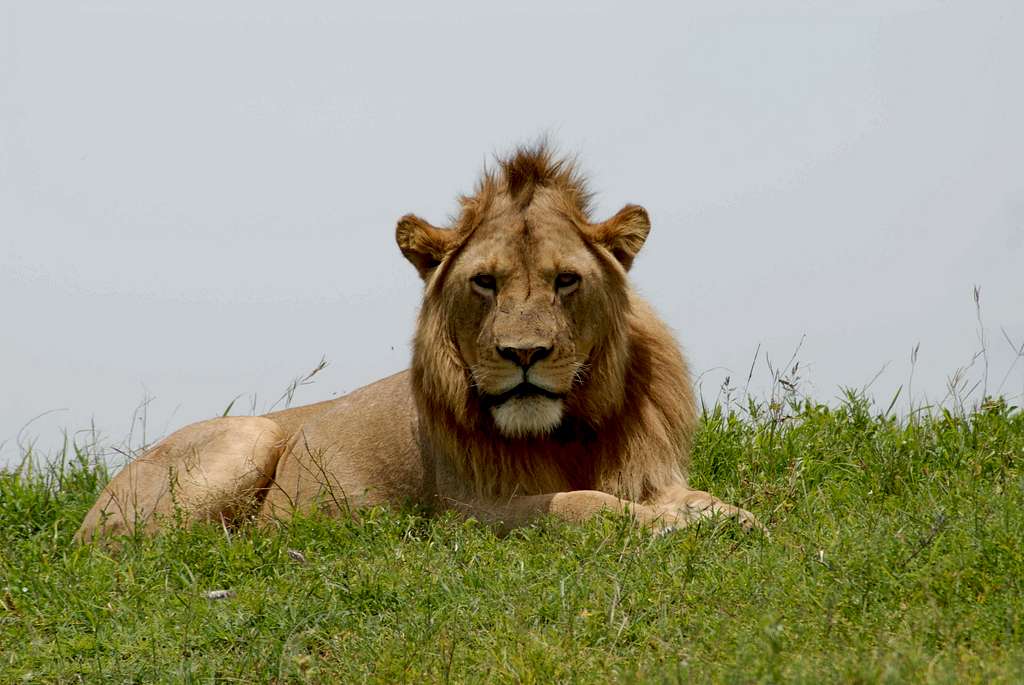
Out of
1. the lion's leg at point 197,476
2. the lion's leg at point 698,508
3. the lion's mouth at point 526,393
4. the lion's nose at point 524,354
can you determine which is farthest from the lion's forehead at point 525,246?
the lion's leg at point 197,476

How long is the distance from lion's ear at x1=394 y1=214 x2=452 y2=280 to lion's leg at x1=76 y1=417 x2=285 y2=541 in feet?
5.14

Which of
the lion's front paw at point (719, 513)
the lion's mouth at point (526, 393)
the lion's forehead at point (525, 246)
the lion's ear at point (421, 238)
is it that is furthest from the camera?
the lion's ear at point (421, 238)

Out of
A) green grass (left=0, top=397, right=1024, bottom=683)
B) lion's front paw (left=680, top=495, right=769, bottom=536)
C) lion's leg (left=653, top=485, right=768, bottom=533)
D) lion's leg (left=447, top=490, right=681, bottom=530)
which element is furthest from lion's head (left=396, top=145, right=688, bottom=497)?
lion's front paw (left=680, top=495, right=769, bottom=536)

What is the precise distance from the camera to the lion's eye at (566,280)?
19.6 feet

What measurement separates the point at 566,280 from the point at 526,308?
0.27 m

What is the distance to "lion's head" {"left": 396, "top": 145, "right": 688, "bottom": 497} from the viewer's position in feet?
19.2

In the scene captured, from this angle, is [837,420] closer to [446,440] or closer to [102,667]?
[446,440]

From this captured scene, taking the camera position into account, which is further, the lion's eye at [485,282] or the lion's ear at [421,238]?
the lion's ear at [421,238]

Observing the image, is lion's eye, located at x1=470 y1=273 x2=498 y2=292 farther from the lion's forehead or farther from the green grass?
the green grass

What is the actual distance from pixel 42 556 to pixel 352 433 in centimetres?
158

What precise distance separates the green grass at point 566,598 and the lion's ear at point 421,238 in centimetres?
113

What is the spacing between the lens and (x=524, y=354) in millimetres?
5727

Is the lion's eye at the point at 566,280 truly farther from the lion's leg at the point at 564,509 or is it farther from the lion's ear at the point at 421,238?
the lion's leg at the point at 564,509

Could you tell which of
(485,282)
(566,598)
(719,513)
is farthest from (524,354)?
(566,598)
